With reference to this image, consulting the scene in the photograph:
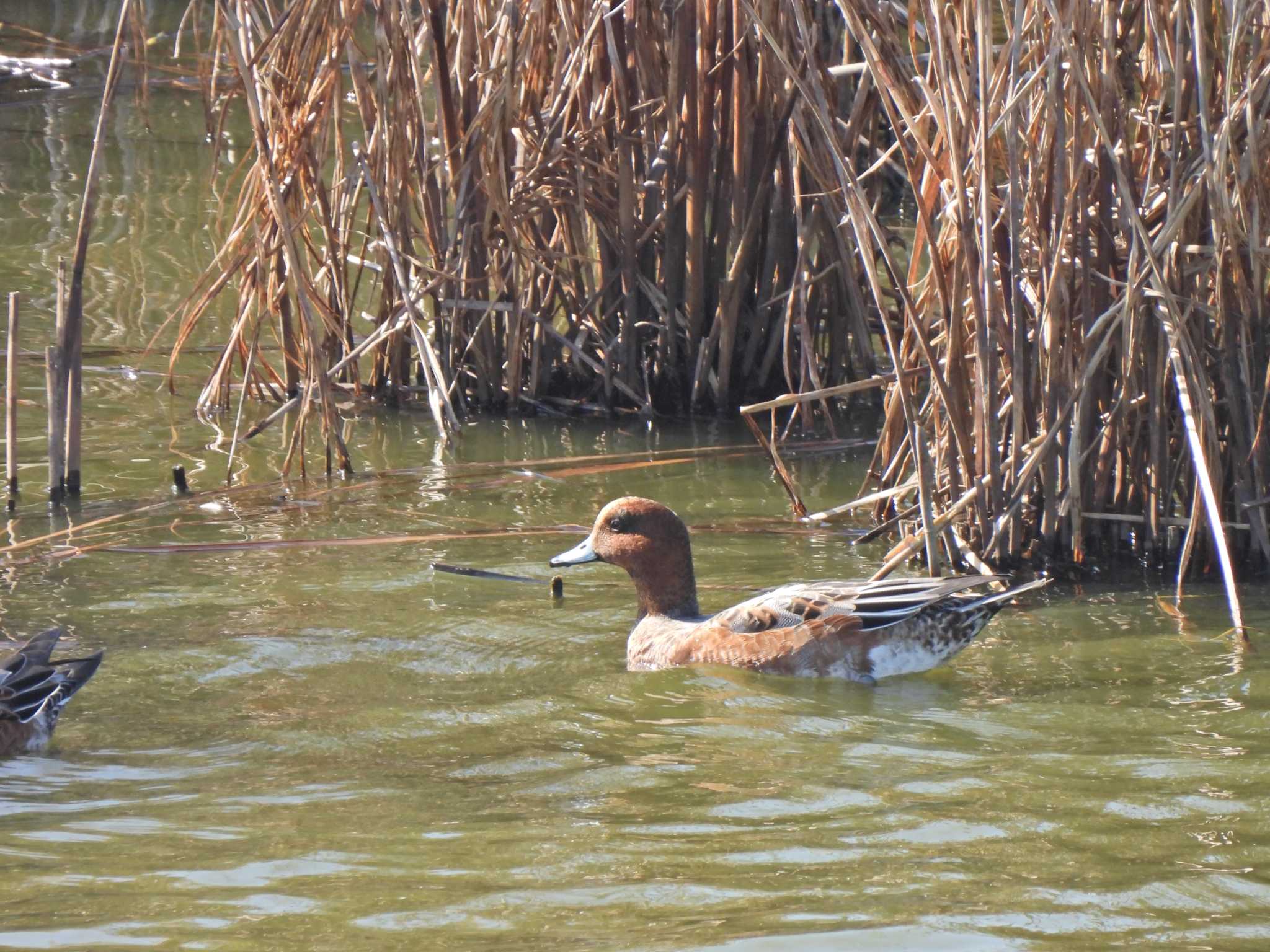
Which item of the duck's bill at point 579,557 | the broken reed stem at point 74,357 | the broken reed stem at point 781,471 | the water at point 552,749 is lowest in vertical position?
the water at point 552,749

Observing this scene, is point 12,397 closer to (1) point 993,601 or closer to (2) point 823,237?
(2) point 823,237

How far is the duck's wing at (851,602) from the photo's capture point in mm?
5531

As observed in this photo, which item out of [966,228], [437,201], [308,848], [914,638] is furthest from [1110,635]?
[437,201]

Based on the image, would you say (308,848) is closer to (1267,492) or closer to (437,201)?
(1267,492)

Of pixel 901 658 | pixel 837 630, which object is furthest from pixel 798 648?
pixel 901 658

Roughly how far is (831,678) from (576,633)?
922 millimetres

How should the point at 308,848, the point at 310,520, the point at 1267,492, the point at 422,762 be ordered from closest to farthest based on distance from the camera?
the point at 308,848, the point at 422,762, the point at 1267,492, the point at 310,520

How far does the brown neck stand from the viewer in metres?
6.08

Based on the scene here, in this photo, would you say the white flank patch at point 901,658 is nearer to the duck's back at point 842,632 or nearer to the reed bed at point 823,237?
the duck's back at point 842,632

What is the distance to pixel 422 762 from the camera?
4.59 meters

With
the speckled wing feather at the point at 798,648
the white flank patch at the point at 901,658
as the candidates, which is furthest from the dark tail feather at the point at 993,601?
the speckled wing feather at the point at 798,648

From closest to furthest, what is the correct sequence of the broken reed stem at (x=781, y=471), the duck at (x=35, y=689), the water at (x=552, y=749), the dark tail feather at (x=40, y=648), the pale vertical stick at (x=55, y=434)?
the water at (x=552, y=749), the duck at (x=35, y=689), the dark tail feather at (x=40, y=648), the broken reed stem at (x=781, y=471), the pale vertical stick at (x=55, y=434)

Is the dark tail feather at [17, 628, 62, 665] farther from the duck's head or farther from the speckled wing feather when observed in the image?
the speckled wing feather

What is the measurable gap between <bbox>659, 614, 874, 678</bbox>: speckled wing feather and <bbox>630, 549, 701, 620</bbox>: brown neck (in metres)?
0.33
